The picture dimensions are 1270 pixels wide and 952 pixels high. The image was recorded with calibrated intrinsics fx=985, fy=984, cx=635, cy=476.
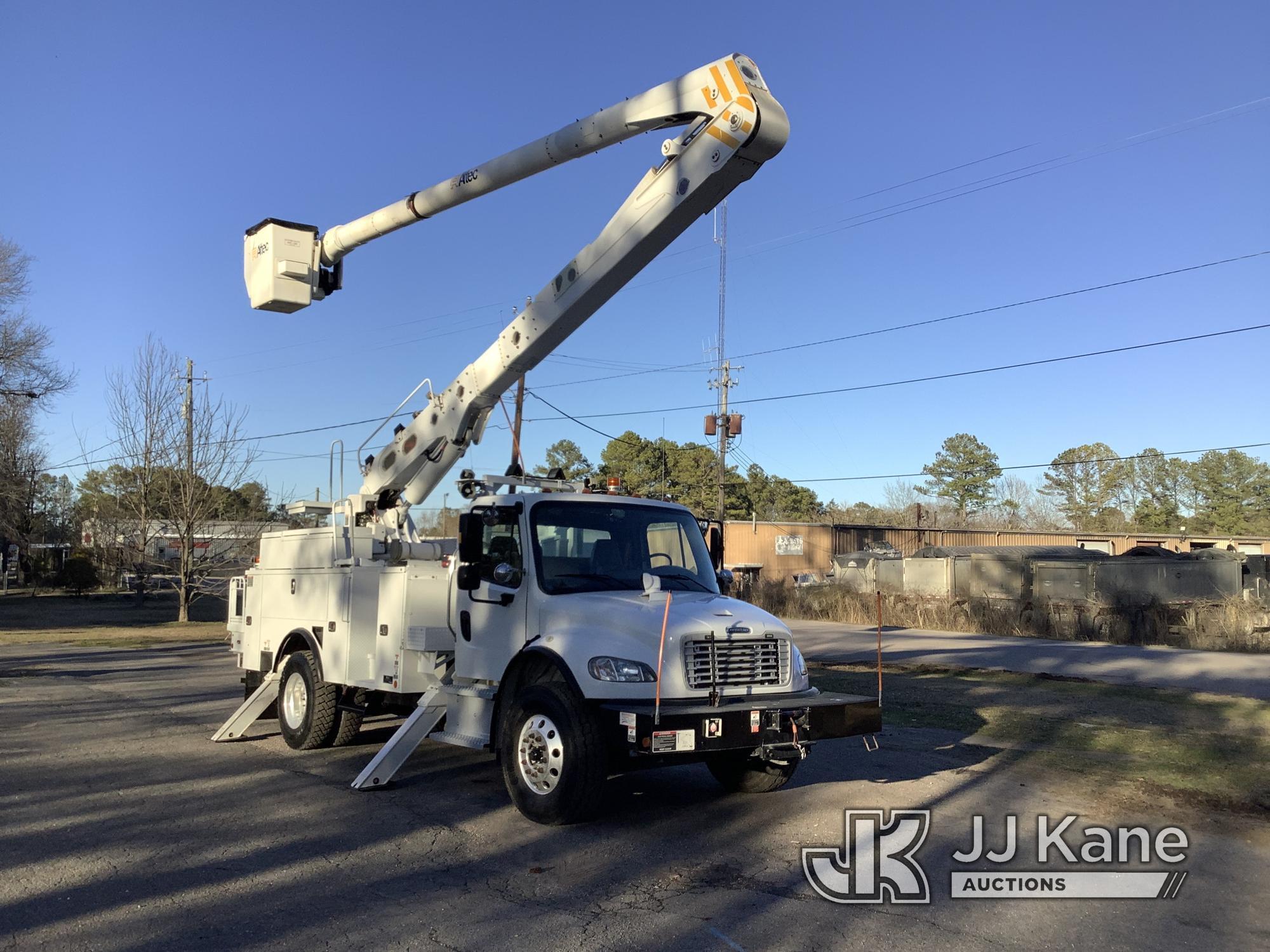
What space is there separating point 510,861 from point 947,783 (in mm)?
4103

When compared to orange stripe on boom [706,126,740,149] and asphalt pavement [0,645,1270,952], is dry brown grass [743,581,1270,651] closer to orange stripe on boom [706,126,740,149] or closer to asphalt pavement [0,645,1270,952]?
asphalt pavement [0,645,1270,952]

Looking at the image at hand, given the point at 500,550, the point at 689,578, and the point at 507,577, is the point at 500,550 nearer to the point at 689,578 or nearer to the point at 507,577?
the point at 507,577

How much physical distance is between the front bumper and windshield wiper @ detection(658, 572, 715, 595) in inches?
49.9

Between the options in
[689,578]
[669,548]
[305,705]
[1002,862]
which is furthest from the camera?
[305,705]

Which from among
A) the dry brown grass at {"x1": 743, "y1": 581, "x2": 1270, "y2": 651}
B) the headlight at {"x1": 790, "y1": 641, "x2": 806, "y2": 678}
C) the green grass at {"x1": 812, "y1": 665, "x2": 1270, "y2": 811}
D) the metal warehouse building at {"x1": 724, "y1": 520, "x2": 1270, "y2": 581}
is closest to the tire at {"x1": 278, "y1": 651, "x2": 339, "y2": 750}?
the headlight at {"x1": 790, "y1": 641, "x2": 806, "y2": 678}

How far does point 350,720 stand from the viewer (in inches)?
378

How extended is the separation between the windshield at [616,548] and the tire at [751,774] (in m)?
1.40

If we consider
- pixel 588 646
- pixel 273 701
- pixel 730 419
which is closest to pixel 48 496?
pixel 730 419

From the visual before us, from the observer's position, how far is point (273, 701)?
414 inches

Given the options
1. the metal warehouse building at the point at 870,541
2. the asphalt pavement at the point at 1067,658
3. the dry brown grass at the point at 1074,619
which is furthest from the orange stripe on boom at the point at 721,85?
the metal warehouse building at the point at 870,541

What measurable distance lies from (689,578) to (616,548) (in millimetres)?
660

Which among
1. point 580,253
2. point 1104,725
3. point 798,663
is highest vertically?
point 580,253

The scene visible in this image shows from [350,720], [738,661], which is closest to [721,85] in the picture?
[738,661]

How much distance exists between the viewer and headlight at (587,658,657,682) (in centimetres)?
660
